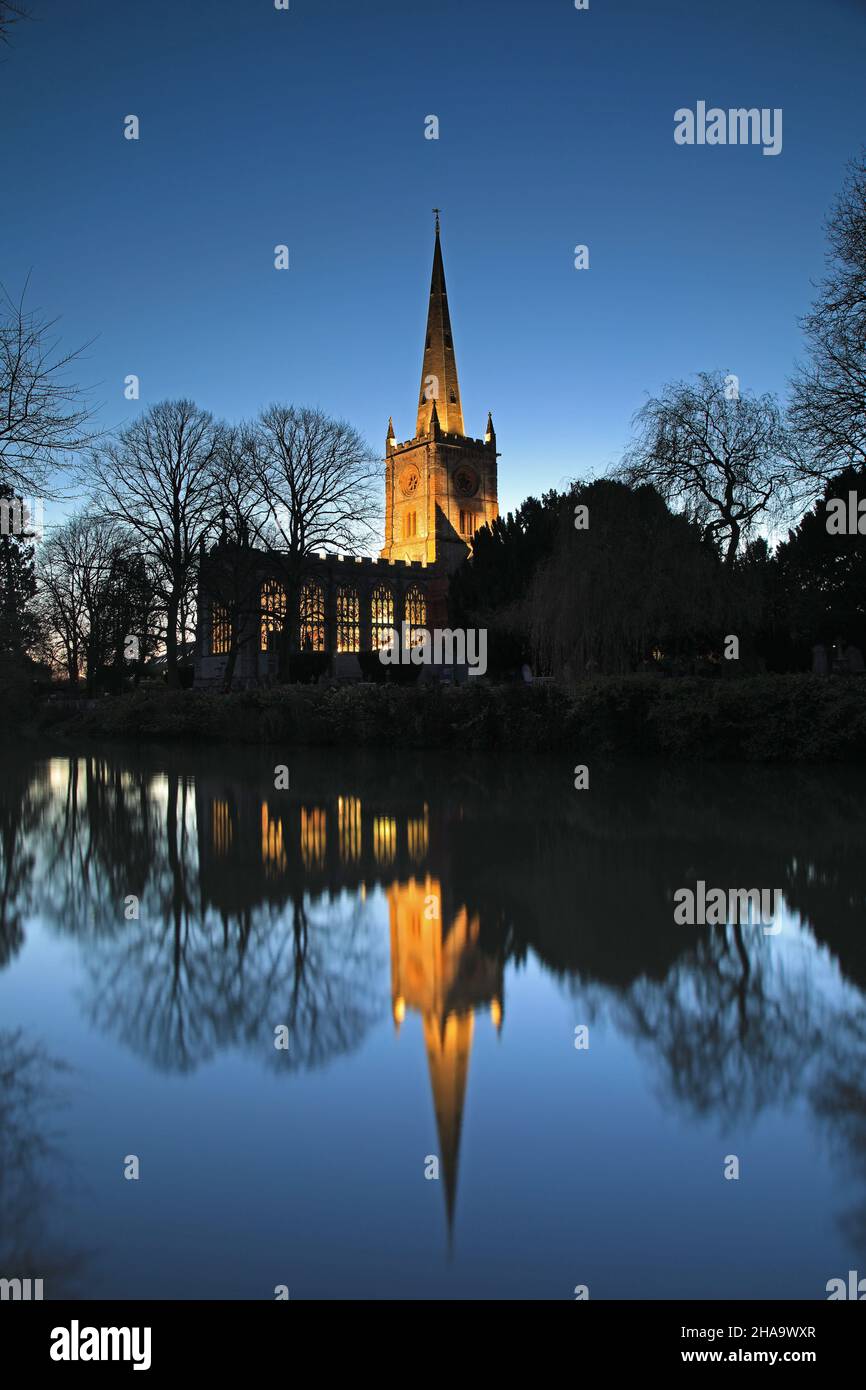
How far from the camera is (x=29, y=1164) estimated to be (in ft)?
10.6

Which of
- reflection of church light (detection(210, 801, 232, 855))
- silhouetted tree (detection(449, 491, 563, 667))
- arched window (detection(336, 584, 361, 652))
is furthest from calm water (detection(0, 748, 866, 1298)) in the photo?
arched window (detection(336, 584, 361, 652))

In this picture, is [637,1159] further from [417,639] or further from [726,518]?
[417,639]

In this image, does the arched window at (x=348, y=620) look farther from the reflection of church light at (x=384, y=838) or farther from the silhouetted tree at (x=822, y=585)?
the reflection of church light at (x=384, y=838)

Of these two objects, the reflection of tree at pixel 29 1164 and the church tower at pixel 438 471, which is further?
the church tower at pixel 438 471

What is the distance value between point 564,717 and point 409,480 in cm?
6650

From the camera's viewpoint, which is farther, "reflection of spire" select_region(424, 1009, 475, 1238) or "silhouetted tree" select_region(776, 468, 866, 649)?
"silhouetted tree" select_region(776, 468, 866, 649)

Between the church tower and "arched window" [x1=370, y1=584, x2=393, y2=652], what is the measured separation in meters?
11.7

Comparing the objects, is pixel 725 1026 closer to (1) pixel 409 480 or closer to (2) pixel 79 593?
(2) pixel 79 593

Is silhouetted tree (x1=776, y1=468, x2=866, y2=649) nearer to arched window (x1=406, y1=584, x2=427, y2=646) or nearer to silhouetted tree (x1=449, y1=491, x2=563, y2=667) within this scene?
silhouetted tree (x1=449, y1=491, x2=563, y2=667)

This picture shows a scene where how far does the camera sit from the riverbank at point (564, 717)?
1694 centimetres

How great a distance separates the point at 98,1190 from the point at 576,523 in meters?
20.0

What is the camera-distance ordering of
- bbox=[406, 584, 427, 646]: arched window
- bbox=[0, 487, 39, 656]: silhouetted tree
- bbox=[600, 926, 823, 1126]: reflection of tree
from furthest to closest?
1. bbox=[406, 584, 427, 646]: arched window
2. bbox=[0, 487, 39, 656]: silhouetted tree
3. bbox=[600, 926, 823, 1126]: reflection of tree

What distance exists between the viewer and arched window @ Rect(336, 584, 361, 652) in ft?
216

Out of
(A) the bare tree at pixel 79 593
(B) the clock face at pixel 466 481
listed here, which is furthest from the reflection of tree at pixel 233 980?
(B) the clock face at pixel 466 481
